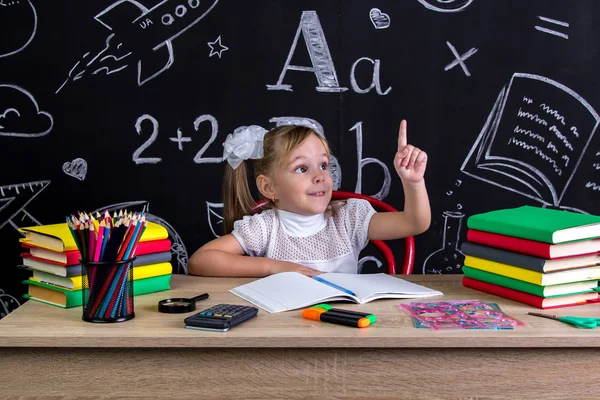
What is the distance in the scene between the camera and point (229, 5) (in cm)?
281

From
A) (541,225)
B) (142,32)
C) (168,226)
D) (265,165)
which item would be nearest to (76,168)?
(168,226)

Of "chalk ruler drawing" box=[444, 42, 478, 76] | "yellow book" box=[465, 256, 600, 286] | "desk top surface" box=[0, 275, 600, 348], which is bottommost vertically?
"desk top surface" box=[0, 275, 600, 348]

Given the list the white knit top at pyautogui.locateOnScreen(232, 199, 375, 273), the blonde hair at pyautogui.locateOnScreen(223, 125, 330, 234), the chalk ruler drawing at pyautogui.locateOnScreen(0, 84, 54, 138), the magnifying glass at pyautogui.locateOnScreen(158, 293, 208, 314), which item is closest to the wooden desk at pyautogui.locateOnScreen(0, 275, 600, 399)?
the magnifying glass at pyautogui.locateOnScreen(158, 293, 208, 314)

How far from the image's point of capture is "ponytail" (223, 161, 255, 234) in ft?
7.47

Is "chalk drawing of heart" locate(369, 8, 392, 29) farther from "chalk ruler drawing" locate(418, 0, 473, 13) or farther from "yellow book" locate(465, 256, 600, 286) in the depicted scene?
"yellow book" locate(465, 256, 600, 286)

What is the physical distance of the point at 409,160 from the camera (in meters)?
1.78

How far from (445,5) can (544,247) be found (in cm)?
165

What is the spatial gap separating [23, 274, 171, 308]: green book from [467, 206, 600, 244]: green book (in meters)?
0.74

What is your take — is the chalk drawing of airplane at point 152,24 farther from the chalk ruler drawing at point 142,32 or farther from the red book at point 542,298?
the red book at point 542,298

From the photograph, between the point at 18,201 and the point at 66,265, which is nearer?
the point at 66,265

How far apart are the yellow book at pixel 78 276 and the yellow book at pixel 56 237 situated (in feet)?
0.20

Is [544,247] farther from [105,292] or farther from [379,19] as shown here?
[379,19]

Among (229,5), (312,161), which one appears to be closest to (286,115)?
(229,5)

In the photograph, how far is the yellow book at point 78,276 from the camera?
1.47 meters
